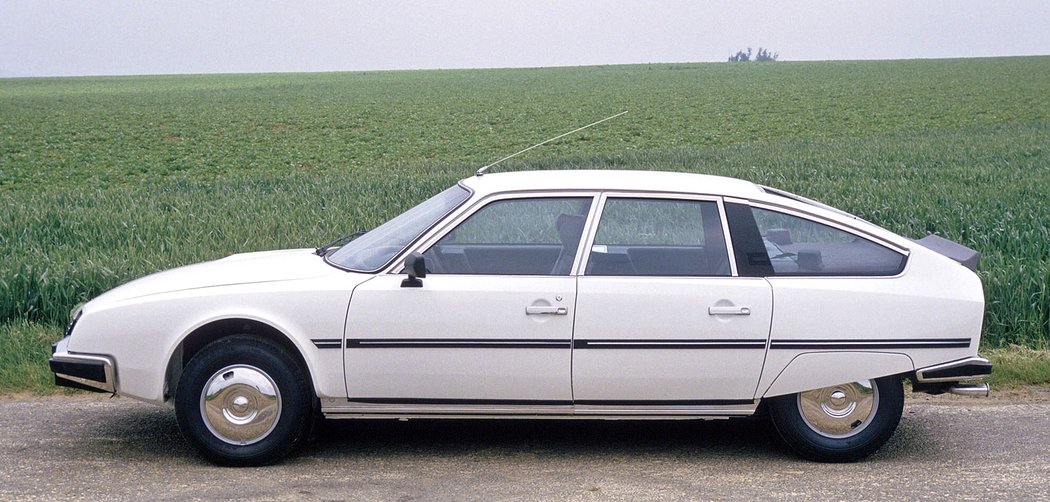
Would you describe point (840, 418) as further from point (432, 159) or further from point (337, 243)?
point (432, 159)

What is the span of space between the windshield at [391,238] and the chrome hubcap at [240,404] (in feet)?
2.32

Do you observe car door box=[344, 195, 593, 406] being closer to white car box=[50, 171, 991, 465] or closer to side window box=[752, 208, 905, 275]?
white car box=[50, 171, 991, 465]

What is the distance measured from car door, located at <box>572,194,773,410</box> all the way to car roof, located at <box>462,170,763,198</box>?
381mm

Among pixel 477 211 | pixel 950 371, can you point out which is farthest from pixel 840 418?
pixel 477 211

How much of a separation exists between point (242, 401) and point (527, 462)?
139cm

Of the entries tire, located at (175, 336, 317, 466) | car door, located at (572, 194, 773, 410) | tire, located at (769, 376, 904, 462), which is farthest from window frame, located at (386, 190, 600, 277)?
tire, located at (769, 376, 904, 462)

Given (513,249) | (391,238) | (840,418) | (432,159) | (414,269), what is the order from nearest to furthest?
(414,269)
(840,418)
(391,238)
(513,249)
(432,159)

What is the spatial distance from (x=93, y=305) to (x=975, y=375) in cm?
431

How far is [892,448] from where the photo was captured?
5277mm

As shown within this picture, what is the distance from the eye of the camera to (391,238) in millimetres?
5254

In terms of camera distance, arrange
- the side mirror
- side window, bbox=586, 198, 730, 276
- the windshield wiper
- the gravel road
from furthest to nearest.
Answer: the windshield wiper, side window, bbox=586, 198, 730, 276, the side mirror, the gravel road

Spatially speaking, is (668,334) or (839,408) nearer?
(668,334)

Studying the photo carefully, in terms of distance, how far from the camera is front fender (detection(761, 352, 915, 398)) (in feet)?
16.0

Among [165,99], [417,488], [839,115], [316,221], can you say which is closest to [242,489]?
[417,488]
